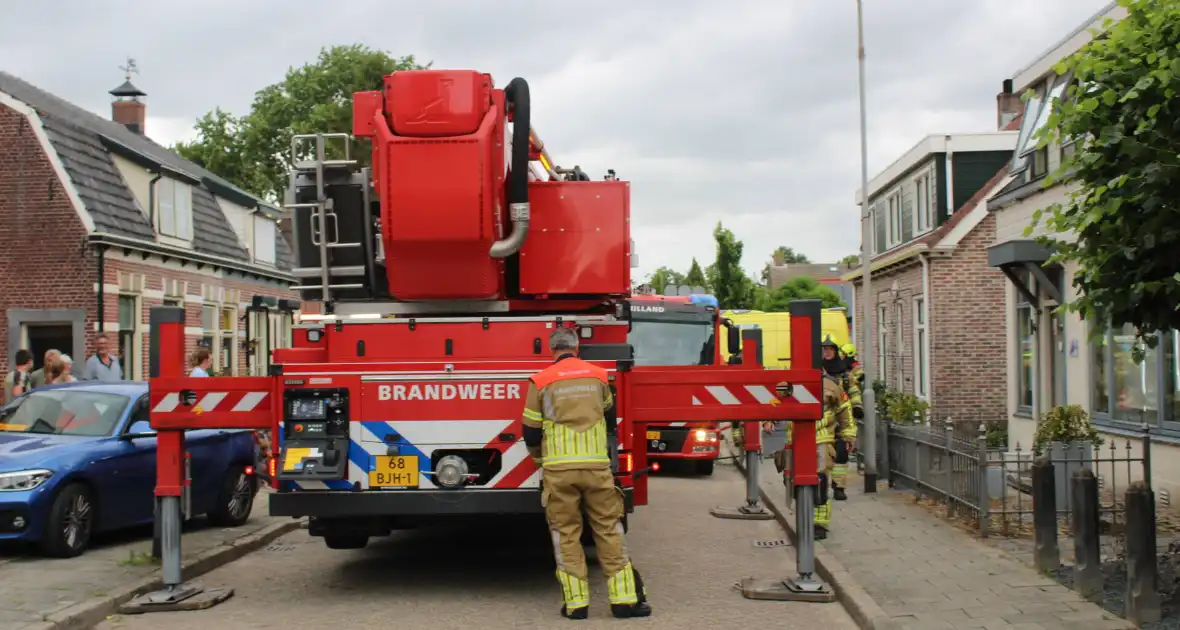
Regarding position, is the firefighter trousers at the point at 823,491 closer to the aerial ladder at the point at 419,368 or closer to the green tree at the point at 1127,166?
the aerial ladder at the point at 419,368

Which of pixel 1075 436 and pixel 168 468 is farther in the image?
pixel 1075 436

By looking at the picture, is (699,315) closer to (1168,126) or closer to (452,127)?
(452,127)

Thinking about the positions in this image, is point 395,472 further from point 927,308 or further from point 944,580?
point 927,308

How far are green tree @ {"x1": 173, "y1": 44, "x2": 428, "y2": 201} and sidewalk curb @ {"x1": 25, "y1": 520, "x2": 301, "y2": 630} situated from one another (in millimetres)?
36111

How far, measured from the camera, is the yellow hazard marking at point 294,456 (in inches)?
321

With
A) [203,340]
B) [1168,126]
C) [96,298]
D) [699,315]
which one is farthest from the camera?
[203,340]

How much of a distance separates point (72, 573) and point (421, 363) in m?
3.22

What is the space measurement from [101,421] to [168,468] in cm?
282

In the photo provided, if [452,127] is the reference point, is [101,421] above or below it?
below

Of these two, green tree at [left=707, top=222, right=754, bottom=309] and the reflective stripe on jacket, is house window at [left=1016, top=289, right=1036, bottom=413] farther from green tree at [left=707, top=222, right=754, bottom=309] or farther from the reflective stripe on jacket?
green tree at [left=707, top=222, right=754, bottom=309]

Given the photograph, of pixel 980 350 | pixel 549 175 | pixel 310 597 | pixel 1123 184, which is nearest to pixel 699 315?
pixel 980 350

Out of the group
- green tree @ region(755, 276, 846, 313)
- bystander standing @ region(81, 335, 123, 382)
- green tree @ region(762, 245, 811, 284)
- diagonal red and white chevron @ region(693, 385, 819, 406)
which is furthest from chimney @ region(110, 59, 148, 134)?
green tree @ region(762, 245, 811, 284)

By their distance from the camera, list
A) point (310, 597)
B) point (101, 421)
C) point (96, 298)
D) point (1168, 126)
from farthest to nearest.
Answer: point (96, 298) < point (101, 421) < point (310, 597) < point (1168, 126)

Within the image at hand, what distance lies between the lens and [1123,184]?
22.5ft
